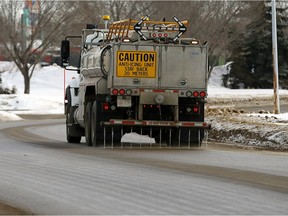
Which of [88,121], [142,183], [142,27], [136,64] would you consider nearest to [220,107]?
[88,121]

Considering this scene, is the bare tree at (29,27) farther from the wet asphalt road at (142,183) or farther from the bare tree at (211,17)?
the wet asphalt road at (142,183)

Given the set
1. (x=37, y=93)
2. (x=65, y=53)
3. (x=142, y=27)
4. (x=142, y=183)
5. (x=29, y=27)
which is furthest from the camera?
(x=37, y=93)

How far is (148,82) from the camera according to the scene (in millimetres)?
20094

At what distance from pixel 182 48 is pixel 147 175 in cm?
721

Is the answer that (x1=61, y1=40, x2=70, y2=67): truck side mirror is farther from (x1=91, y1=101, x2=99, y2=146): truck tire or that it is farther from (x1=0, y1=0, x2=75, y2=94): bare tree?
(x1=0, y1=0, x2=75, y2=94): bare tree

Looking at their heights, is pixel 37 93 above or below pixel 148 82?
below

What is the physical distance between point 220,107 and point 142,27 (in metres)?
24.4

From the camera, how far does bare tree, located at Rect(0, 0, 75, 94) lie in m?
56.9

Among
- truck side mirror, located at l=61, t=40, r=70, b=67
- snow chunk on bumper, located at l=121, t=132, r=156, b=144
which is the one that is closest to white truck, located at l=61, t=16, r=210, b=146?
truck side mirror, located at l=61, t=40, r=70, b=67

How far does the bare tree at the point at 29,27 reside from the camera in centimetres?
5688

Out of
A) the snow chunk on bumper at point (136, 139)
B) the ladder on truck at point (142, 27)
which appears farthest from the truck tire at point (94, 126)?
the snow chunk on bumper at point (136, 139)

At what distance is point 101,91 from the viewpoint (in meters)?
20.3

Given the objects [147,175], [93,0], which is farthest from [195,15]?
[147,175]

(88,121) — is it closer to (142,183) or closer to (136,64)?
(136,64)
